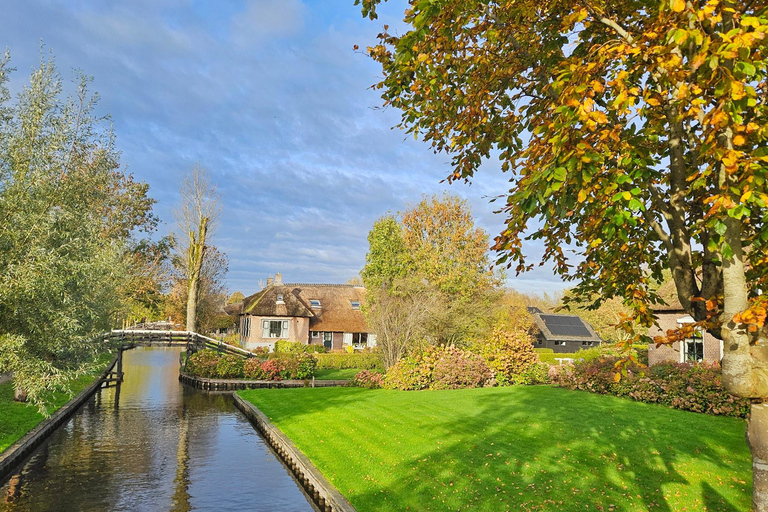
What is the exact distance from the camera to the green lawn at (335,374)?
36344 mm

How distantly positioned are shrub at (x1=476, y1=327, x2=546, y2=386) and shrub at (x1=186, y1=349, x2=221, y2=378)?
19190mm

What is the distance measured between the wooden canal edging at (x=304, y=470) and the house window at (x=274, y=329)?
30.6 meters

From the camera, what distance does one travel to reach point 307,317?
178 ft

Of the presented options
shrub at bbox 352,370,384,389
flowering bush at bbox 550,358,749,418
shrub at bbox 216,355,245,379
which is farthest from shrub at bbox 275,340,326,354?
flowering bush at bbox 550,358,749,418

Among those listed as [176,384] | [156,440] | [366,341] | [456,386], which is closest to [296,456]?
[156,440]

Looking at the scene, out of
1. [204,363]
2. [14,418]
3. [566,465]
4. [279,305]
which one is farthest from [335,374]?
[566,465]

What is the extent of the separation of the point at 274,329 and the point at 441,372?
1246 inches

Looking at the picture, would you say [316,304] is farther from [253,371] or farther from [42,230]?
[42,230]

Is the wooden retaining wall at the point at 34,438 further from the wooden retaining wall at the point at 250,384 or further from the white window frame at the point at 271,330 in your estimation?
the white window frame at the point at 271,330

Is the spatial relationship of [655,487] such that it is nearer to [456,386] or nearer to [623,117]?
[623,117]

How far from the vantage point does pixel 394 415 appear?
59.2 feet

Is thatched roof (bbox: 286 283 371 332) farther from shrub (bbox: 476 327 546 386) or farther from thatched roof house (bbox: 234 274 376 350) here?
shrub (bbox: 476 327 546 386)

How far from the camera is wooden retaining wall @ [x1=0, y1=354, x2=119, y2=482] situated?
47.7 feet

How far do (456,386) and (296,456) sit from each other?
11010 mm
